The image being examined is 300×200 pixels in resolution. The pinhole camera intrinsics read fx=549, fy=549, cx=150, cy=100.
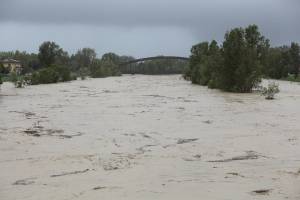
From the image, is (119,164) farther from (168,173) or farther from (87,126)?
(87,126)

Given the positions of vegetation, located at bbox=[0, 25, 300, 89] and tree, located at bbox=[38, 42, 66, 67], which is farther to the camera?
tree, located at bbox=[38, 42, 66, 67]

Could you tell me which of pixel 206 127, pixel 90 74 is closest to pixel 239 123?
pixel 206 127

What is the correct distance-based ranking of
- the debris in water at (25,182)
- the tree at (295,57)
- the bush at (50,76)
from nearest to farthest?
the debris in water at (25,182) → the bush at (50,76) → the tree at (295,57)

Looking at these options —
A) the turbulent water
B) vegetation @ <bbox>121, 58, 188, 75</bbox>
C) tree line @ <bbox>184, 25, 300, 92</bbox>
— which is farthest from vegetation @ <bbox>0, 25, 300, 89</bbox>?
vegetation @ <bbox>121, 58, 188, 75</bbox>

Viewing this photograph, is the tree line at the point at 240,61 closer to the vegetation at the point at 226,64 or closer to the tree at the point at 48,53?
the vegetation at the point at 226,64

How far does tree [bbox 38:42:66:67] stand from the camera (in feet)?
273

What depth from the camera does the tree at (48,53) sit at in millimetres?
83250

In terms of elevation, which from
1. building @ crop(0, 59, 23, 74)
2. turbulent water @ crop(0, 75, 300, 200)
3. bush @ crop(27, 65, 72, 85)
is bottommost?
turbulent water @ crop(0, 75, 300, 200)

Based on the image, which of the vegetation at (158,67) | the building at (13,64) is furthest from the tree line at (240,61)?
the vegetation at (158,67)

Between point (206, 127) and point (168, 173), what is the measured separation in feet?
23.0

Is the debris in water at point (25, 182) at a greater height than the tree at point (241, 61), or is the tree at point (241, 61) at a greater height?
the tree at point (241, 61)

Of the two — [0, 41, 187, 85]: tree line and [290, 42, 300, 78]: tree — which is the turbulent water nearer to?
[0, 41, 187, 85]: tree line

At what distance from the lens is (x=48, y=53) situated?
84438 millimetres

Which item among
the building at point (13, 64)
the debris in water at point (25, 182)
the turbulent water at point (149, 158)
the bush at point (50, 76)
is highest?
the building at point (13, 64)
